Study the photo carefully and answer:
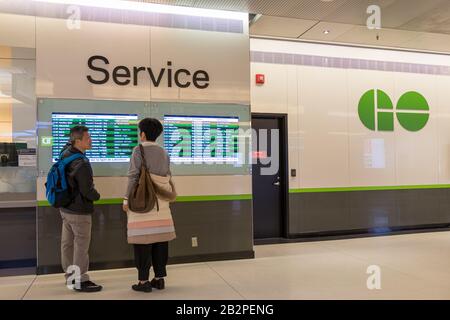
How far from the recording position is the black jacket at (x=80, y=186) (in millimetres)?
3727

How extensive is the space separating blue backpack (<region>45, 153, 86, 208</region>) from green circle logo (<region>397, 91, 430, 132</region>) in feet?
19.0

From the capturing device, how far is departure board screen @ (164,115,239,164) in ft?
16.2

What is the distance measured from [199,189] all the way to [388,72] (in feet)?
14.3

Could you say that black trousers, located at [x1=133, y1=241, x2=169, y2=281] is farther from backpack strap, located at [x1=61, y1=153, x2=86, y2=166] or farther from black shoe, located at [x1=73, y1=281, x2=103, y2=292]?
backpack strap, located at [x1=61, y1=153, x2=86, y2=166]

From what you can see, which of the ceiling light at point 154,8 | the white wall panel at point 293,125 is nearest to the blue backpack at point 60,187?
the ceiling light at point 154,8

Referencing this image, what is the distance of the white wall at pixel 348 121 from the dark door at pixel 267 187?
194mm

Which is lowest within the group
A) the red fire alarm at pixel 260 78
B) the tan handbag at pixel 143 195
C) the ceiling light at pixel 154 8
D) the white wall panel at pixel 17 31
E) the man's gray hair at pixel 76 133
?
the tan handbag at pixel 143 195

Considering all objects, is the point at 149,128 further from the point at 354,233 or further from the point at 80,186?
the point at 354,233

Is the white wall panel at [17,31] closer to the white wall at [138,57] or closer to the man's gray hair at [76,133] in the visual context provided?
the white wall at [138,57]

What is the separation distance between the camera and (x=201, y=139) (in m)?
5.05

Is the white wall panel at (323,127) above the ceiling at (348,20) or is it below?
below

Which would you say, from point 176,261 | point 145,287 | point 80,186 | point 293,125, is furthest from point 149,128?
point 293,125

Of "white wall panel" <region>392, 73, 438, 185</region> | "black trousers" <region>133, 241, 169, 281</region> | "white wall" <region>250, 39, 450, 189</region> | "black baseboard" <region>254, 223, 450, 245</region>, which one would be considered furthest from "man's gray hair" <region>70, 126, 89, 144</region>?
"white wall panel" <region>392, 73, 438, 185</region>

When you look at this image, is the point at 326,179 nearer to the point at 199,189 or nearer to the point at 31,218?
the point at 199,189
